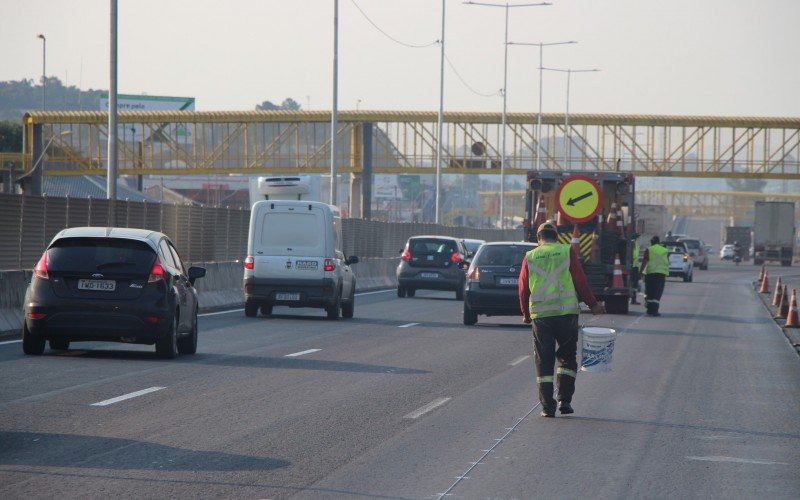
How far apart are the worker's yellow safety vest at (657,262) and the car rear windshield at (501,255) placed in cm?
611

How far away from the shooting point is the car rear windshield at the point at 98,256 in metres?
16.0

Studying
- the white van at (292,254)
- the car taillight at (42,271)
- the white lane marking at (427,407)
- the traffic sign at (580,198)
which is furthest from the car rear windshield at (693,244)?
the white lane marking at (427,407)

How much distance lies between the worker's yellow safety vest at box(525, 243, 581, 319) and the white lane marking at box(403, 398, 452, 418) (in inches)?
51.3

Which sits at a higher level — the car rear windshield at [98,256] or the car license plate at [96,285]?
the car rear windshield at [98,256]

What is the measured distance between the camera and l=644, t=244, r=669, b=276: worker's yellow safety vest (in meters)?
30.7

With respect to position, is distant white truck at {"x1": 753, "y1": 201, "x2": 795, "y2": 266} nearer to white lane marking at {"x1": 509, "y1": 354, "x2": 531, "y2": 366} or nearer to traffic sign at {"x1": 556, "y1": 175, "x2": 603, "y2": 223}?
traffic sign at {"x1": 556, "y1": 175, "x2": 603, "y2": 223}

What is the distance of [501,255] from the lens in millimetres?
25375

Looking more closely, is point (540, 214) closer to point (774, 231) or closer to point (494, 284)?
point (494, 284)

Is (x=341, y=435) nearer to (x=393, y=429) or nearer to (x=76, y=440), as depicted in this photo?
(x=393, y=429)

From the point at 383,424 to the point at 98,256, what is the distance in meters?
6.01

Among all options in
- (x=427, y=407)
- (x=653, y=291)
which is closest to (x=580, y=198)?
(x=653, y=291)

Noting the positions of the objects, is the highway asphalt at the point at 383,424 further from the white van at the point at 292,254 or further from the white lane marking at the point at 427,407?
the white van at the point at 292,254

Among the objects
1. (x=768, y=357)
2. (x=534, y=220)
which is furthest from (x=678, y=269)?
(x=768, y=357)

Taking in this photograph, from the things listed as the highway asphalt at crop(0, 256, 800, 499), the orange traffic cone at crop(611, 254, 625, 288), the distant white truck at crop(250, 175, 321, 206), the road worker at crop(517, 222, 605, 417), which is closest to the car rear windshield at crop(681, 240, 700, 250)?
the distant white truck at crop(250, 175, 321, 206)
